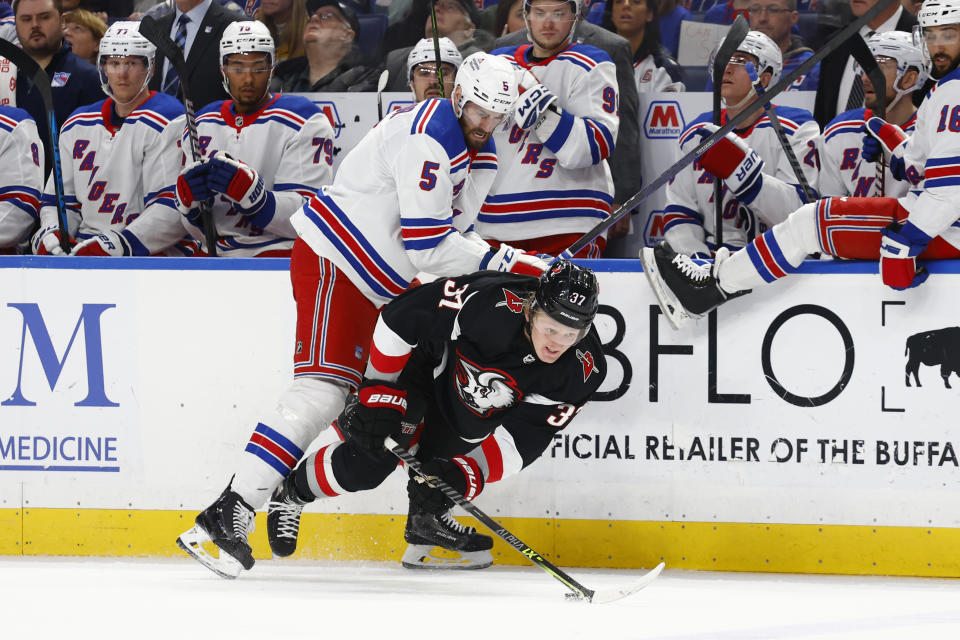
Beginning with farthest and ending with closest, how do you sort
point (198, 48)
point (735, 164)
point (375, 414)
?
point (198, 48) < point (735, 164) < point (375, 414)

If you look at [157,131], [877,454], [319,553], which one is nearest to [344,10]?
[157,131]

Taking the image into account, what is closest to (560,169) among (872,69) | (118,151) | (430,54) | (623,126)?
(623,126)

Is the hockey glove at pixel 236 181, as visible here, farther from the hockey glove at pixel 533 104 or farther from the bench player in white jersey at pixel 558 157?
the hockey glove at pixel 533 104

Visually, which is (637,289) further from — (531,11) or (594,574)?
(531,11)

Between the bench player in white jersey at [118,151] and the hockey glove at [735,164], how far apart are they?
169 cm

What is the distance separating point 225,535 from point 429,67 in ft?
5.81

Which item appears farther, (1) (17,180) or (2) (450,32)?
(2) (450,32)

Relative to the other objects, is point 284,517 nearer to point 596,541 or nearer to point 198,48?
point 596,541

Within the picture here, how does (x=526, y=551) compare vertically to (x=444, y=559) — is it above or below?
above

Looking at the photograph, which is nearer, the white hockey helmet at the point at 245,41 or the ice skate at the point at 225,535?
the ice skate at the point at 225,535

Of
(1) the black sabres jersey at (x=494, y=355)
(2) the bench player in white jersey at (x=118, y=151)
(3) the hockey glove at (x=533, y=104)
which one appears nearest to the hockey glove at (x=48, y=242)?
(2) the bench player in white jersey at (x=118, y=151)

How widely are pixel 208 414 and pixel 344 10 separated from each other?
1779 millimetres

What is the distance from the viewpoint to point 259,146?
12.6ft

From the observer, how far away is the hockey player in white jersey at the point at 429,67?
3.90 meters
